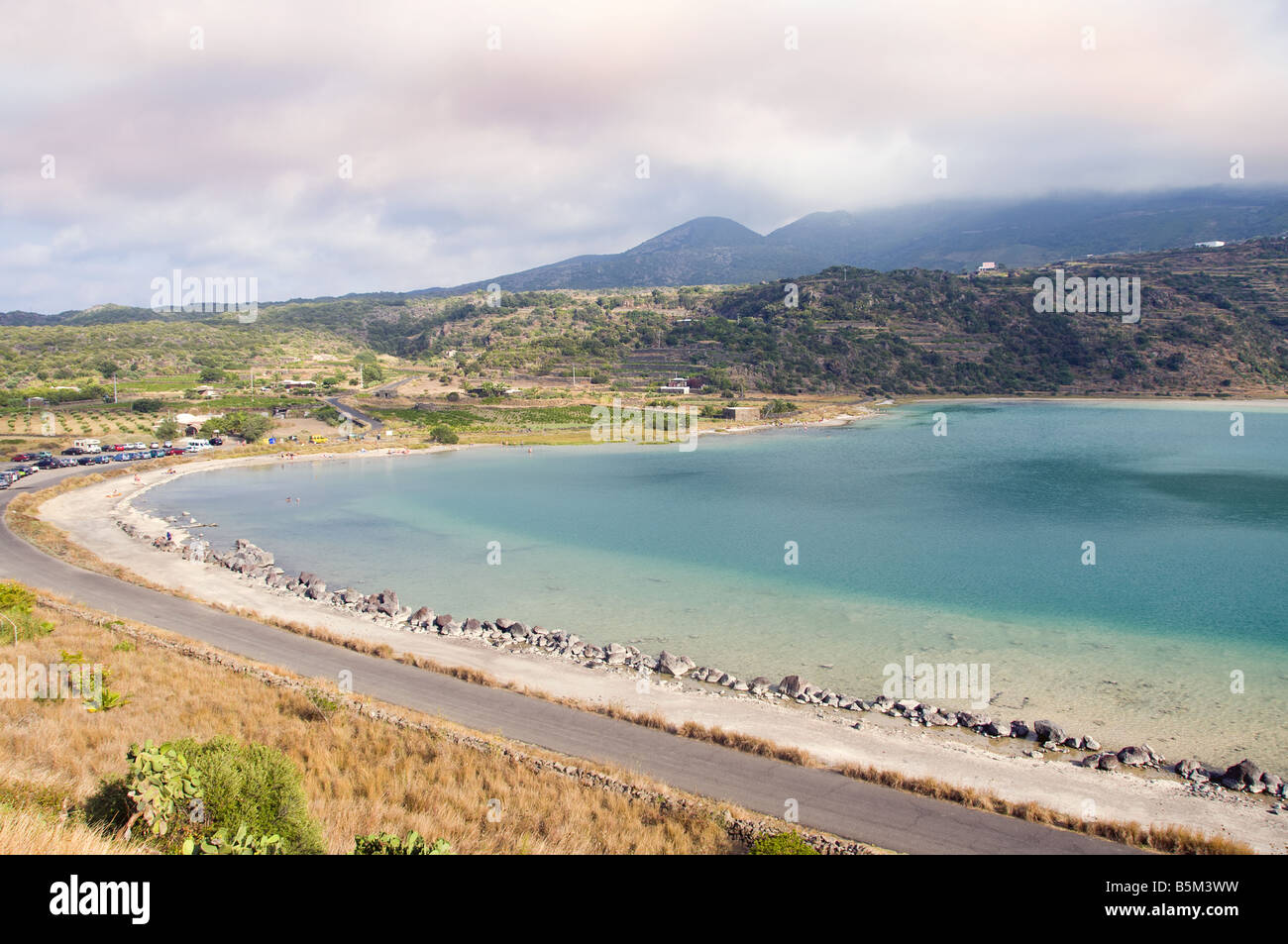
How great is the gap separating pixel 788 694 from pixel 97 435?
75.7 meters

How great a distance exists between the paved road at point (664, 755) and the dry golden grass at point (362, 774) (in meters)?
1.39

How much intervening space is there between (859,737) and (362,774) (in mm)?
9961

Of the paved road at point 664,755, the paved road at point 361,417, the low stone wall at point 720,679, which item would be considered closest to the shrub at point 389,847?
the paved road at point 664,755

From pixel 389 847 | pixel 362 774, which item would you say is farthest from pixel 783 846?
pixel 362 774

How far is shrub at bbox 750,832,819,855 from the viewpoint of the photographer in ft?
31.3

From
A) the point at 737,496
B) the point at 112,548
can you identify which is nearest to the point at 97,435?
the point at 112,548

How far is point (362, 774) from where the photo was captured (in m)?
12.0

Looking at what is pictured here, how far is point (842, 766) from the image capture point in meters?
13.8

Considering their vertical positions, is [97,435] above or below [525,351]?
below

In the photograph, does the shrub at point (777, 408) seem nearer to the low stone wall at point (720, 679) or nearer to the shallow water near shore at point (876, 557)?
the shallow water near shore at point (876, 557)

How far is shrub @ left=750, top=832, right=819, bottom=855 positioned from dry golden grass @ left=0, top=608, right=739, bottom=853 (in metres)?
0.75

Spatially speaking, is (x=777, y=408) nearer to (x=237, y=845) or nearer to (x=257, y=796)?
(x=257, y=796)

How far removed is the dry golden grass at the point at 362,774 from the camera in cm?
1007
